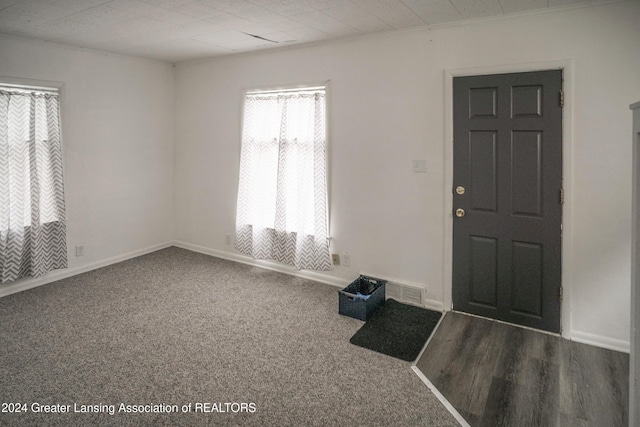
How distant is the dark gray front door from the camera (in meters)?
2.87

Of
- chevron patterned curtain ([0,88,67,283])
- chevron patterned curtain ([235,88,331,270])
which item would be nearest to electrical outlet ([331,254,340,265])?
chevron patterned curtain ([235,88,331,270])

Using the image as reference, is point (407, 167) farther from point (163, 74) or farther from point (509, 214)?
point (163, 74)

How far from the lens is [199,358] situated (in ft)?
8.52

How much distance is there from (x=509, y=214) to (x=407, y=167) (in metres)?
0.92

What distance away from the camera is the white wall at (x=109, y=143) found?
3918 millimetres

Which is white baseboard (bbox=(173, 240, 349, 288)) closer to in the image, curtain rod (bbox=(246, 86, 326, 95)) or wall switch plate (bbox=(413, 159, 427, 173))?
wall switch plate (bbox=(413, 159, 427, 173))

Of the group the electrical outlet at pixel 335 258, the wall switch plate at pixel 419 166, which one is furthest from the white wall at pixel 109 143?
the wall switch plate at pixel 419 166

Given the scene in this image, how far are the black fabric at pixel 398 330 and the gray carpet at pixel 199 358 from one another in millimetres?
105

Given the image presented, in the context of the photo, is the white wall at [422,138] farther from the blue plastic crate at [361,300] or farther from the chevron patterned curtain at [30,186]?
the chevron patterned curtain at [30,186]

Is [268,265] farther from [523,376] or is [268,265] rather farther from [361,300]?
[523,376]

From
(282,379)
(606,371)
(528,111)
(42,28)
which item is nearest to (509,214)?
(528,111)

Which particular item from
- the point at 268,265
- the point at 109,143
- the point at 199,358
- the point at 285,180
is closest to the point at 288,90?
the point at 285,180

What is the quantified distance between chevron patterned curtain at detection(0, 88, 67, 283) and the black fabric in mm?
3241

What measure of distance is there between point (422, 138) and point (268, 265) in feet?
7.36
